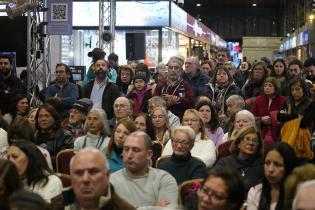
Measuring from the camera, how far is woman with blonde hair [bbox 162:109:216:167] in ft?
21.3

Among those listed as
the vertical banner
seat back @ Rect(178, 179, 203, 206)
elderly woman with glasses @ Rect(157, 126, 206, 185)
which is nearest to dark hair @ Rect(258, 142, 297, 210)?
seat back @ Rect(178, 179, 203, 206)

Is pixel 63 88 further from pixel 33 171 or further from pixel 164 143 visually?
pixel 33 171

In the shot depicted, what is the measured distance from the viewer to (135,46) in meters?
14.9

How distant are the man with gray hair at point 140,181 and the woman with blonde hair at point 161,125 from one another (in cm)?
263

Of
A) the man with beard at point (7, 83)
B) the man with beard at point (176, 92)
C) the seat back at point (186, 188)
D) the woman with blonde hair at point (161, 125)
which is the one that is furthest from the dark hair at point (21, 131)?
the man with beard at point (7, 83)

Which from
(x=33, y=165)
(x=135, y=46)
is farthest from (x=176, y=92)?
(x=135, y=46)

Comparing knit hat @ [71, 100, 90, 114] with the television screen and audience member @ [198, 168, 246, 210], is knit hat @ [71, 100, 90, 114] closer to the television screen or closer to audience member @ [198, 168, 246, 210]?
audience member @ [198, 168, 246, 210]

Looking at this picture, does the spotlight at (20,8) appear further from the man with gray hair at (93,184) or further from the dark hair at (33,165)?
the man with gray hair at (93,184)

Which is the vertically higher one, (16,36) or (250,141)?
(16,36)

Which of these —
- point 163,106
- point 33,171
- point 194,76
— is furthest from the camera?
point 194,76

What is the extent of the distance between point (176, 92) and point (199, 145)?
2.66 m

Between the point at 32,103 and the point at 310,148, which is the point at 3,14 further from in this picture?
the point at 310,148

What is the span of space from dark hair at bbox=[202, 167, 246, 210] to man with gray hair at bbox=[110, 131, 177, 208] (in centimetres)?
90

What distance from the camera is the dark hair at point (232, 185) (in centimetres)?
374
